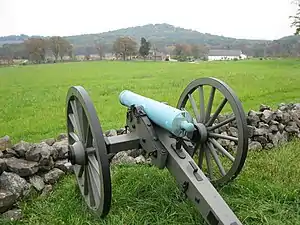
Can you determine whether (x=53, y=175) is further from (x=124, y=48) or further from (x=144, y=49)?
(x=144, y=49)

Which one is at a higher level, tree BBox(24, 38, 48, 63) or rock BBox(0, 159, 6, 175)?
rock BBox(0, 159, 6, 175)

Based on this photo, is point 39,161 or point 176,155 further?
point 39,161

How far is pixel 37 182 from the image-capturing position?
15.1ft

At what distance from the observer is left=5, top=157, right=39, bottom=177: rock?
449 cm

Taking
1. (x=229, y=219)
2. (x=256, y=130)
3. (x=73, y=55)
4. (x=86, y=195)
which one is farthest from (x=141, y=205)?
(x=73, y=55)

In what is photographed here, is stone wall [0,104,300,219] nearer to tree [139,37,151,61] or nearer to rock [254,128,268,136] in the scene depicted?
rock [254,128,268,136]

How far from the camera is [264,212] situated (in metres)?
3.84

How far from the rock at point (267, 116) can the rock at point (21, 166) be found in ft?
12.3

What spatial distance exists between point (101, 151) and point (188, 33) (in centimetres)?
14236

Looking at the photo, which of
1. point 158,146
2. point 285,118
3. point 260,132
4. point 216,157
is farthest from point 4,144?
point 285,118

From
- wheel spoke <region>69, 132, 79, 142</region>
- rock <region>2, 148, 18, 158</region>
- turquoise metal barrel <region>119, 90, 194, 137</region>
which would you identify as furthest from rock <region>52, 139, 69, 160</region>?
turquoise metal barrel <region>119, 90, 194, 137</region>

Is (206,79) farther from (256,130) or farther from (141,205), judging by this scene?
(256,130)

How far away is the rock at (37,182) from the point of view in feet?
14.9

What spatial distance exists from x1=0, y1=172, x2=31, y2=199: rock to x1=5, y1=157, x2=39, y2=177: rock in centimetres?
11
